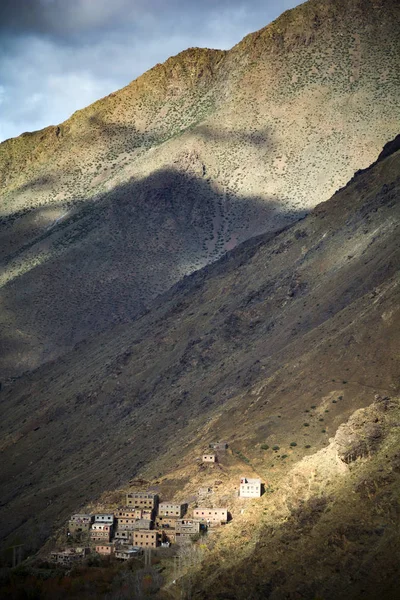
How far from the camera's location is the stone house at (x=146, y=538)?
7672 cm

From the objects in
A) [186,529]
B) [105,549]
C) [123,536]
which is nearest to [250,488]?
[186,529]

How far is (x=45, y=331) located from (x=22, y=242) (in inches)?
1594

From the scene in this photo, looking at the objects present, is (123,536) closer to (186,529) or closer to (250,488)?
(186,529)

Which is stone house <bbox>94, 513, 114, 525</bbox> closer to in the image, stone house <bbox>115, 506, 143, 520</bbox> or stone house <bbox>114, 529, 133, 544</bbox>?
stone house <bbox>115, 506, 143, 520</bbox>

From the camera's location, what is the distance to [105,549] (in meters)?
77.7

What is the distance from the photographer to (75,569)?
75688mm

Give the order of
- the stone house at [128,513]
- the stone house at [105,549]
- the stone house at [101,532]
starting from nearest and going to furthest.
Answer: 1. the stone house at [105,549]
2. the stone house at [101,532]
3. the stone house at [128,513]

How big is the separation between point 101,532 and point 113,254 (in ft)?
320

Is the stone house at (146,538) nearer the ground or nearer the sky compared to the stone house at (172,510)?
nearer the ground

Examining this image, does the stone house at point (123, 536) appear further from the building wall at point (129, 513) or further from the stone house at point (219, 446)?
the stone house at point (219, 446)

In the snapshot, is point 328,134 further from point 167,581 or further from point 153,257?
point 167,581

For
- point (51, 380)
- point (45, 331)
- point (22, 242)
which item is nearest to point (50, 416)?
point (51, 380)

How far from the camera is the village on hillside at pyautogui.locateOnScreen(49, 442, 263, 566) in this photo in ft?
251

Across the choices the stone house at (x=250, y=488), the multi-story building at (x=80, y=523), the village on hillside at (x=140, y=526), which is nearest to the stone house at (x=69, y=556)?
the village on hillside at (x=140, y=526)
